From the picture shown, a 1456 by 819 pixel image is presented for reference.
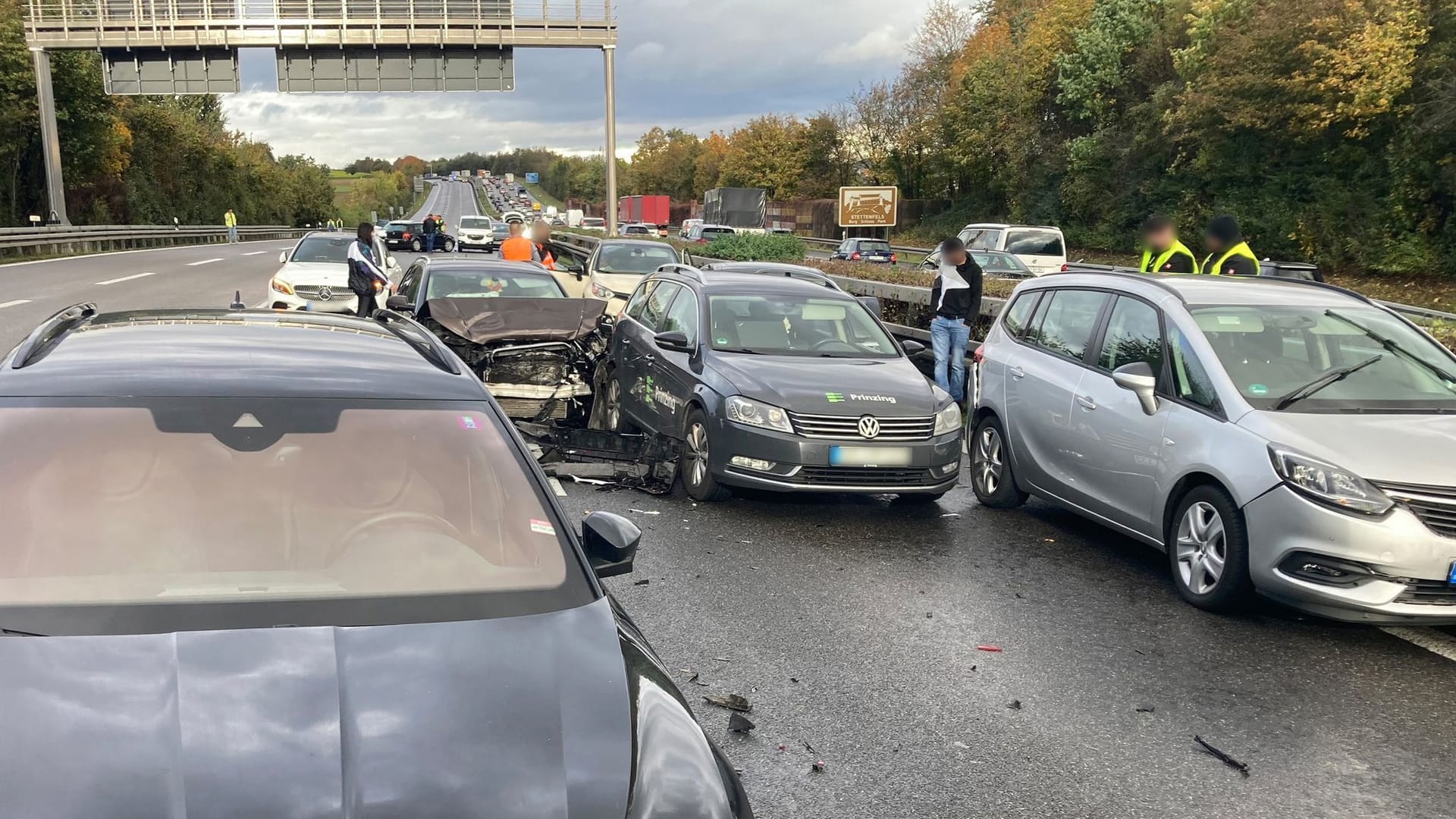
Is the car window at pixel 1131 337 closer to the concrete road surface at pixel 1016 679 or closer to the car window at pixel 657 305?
the concrete road surface at pixel 1016 679

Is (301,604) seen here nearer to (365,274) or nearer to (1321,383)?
(1321,383)

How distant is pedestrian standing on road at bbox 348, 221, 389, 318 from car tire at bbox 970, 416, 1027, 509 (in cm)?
828

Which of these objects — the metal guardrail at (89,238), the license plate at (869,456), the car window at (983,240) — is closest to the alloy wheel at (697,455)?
the license plate at (869,456)

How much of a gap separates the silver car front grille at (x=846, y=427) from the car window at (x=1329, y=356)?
6.60 ft

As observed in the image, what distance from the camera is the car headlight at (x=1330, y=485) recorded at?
212 inches

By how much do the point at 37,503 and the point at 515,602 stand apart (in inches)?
47.0

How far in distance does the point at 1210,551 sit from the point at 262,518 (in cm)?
482

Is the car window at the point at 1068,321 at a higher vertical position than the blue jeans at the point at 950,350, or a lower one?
higher

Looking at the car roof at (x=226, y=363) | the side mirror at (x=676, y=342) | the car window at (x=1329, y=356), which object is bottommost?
the side mirror at (x=676, y=342)

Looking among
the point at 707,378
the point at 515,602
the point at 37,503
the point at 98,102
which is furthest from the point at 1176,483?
the point at 98,102

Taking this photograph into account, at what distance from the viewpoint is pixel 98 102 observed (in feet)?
176

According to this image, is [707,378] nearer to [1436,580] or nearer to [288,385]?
[1436,580]

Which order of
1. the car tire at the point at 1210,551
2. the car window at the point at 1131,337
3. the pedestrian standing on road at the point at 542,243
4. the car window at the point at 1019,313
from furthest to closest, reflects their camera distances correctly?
the pedestrian standing on road at the point at 542,243 < the car window at the point at 1019,313 < the car window at the point at 1131,337 < the car tire at the point at 1210,551

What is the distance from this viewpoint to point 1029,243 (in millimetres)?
25672
